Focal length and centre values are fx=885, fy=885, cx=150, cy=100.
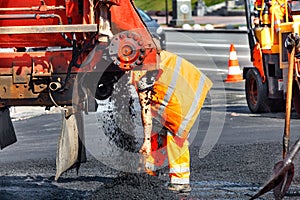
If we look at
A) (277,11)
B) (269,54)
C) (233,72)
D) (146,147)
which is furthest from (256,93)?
(146,147)

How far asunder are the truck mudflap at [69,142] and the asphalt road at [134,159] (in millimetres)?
442

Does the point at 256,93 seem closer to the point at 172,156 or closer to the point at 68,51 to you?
the point at 172,156

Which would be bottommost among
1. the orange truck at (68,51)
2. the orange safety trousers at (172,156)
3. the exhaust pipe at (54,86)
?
the orange safety trousers at (172,156)

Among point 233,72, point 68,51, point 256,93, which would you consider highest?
point 68,51

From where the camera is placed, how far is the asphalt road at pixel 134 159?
25.1ft

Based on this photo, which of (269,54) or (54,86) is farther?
(269,54)

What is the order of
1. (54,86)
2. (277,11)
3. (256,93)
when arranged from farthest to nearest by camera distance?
(256,93)
(277,11)
(54,86)

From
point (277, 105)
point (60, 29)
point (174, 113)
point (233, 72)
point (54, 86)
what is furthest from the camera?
point (233, 72)

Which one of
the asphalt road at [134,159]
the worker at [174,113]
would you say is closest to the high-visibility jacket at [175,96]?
the worker at [174,113]

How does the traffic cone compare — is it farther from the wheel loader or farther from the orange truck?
the orange truck

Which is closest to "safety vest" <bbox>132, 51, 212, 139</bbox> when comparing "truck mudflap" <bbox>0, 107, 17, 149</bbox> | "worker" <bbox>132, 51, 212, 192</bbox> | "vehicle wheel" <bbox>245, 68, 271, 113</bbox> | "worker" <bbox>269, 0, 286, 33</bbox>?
"worker" <bbox>132, 51, 212, 192</bbox>

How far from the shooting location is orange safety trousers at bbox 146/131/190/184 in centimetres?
782

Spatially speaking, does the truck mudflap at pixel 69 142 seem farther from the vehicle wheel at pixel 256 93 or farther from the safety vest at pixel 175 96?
the vehicle wheel at pixel 256 93

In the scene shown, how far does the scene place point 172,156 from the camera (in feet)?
25.9
